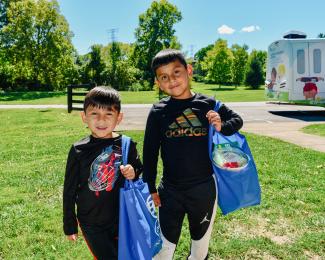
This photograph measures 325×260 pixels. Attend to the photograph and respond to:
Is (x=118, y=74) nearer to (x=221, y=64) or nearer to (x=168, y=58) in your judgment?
(x=221, y=64)

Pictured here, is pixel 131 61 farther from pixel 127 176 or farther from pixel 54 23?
pixel 127 176

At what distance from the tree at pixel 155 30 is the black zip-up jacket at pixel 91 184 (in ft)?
172

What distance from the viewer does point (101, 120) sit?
251cm

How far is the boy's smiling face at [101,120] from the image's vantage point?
2518mm

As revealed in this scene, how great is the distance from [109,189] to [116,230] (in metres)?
0.30

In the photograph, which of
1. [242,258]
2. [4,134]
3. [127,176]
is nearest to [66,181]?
[127,176]

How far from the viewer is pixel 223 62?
153 feet

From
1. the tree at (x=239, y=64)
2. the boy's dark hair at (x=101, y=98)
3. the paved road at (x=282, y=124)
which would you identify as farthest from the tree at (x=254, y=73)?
the boy's dark hair at (x=101, y=98)

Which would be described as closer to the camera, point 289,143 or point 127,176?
point 127,176

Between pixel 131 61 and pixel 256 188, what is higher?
pixel 131 61

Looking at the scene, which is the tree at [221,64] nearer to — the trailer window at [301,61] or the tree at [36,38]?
the tree at [36,38]

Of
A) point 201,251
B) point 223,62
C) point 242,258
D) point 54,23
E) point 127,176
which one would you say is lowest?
point 242,258

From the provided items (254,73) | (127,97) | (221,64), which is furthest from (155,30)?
(127,97)

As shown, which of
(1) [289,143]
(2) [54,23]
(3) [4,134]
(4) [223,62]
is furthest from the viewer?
(4) [223,62]
